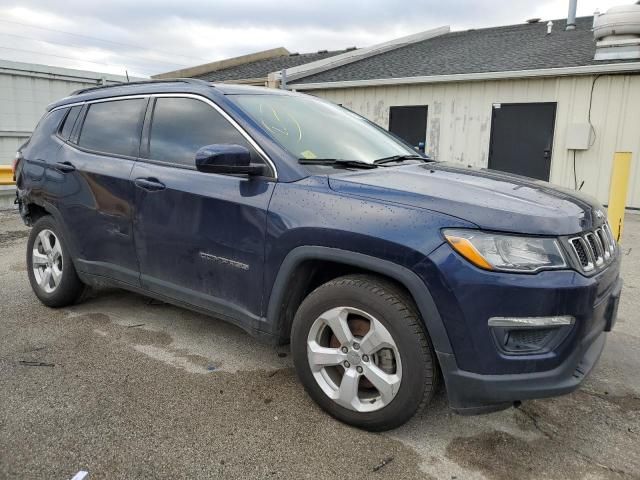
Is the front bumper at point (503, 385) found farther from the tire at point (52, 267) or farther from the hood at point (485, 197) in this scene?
the tire at point (52, 267)

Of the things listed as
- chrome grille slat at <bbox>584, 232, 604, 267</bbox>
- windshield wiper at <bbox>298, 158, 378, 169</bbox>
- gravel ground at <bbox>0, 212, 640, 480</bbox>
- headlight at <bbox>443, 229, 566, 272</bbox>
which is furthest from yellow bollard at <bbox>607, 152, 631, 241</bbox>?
headlight at <bbox>443, 229, 566, 272</bbox>

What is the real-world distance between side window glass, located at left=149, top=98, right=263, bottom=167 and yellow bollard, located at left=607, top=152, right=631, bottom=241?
408 centimetres

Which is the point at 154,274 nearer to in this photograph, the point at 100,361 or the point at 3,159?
the point at 100,361

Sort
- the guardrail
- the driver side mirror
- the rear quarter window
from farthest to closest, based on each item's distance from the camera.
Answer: the guardrail
the rear quarter window
the driver side mirror

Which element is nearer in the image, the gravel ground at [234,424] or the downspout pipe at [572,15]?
the gravel ground at [234,424]

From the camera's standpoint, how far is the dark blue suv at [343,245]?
2182 millimetres

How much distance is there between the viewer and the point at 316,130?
325cm

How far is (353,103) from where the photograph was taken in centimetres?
1252

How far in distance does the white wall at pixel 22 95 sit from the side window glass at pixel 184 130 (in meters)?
7.99

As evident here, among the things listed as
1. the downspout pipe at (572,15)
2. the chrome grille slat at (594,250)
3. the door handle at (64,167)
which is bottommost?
the chrome grille slat at (594,250)

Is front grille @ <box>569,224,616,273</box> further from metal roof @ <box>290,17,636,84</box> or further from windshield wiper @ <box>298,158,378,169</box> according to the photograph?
metal roof @ <box>290,17,636,84</box>

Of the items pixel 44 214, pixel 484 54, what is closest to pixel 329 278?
pixel 44 214

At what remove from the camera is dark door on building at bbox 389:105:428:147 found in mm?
11562

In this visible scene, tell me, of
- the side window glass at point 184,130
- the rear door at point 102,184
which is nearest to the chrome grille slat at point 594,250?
the side window glass at point 184,130
